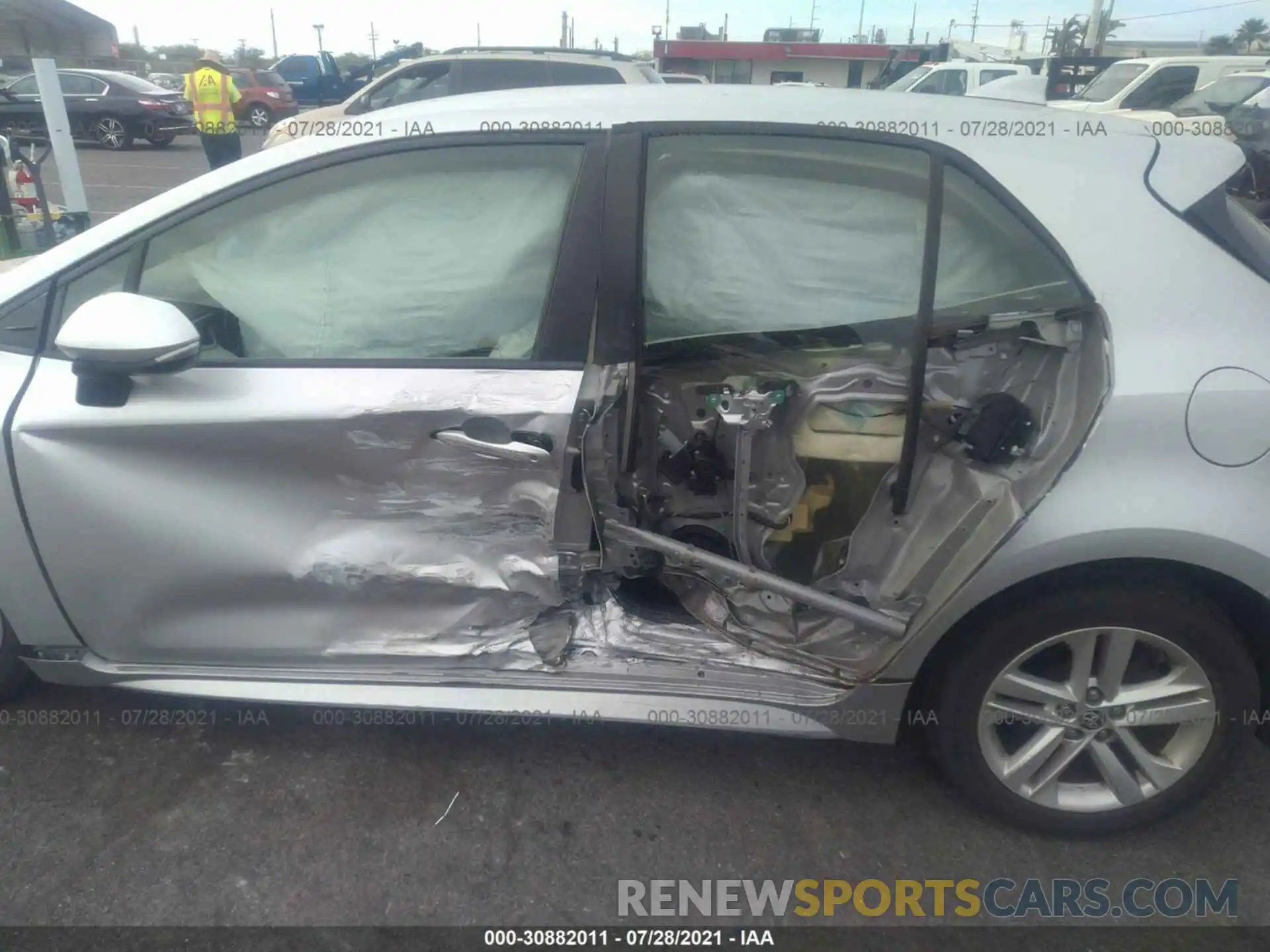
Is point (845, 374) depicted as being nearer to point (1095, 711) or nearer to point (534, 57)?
point (1095, 711)

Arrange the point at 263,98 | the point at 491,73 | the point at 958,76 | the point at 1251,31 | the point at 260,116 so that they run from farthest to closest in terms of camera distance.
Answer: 1. the point at 1251,31
2. the point at 260,116
3. the point at 263,98
4. the point at 958,76
5. the point at 491,73

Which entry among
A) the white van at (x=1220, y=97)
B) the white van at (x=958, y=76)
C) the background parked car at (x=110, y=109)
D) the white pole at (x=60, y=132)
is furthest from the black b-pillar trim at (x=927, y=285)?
the background parked car at (x=110, y=109)

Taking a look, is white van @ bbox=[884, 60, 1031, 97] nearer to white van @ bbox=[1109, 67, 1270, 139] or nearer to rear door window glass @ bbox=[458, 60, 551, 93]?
white van @ bbox=[1109, 67, 1270, 139]

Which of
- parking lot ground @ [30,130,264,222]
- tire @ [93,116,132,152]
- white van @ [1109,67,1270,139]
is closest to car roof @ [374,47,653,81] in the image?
parking lot ground @ [30,130,264,222]

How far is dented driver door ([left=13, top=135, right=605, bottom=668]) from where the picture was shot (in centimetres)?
203

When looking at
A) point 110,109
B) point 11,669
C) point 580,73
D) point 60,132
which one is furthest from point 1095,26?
point 11,669

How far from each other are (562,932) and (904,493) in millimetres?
1256

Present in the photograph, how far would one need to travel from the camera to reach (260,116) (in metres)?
21.2

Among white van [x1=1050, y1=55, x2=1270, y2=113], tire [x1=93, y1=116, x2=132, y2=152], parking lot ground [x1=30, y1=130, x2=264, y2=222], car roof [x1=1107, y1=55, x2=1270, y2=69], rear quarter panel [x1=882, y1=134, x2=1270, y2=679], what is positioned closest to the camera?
rear quarter panel [x1=882, y1=134, x2=1270, y2=679]

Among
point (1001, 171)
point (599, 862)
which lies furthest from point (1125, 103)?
point (599, 862)

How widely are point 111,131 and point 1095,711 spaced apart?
20.1 metres

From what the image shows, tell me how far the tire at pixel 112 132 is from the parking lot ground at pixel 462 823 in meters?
18.2

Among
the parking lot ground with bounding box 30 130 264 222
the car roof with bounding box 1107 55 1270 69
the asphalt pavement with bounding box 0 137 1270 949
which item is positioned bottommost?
the asphalt pavement with bounding box 0 137 1270 949

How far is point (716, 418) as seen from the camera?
85.4 inches
